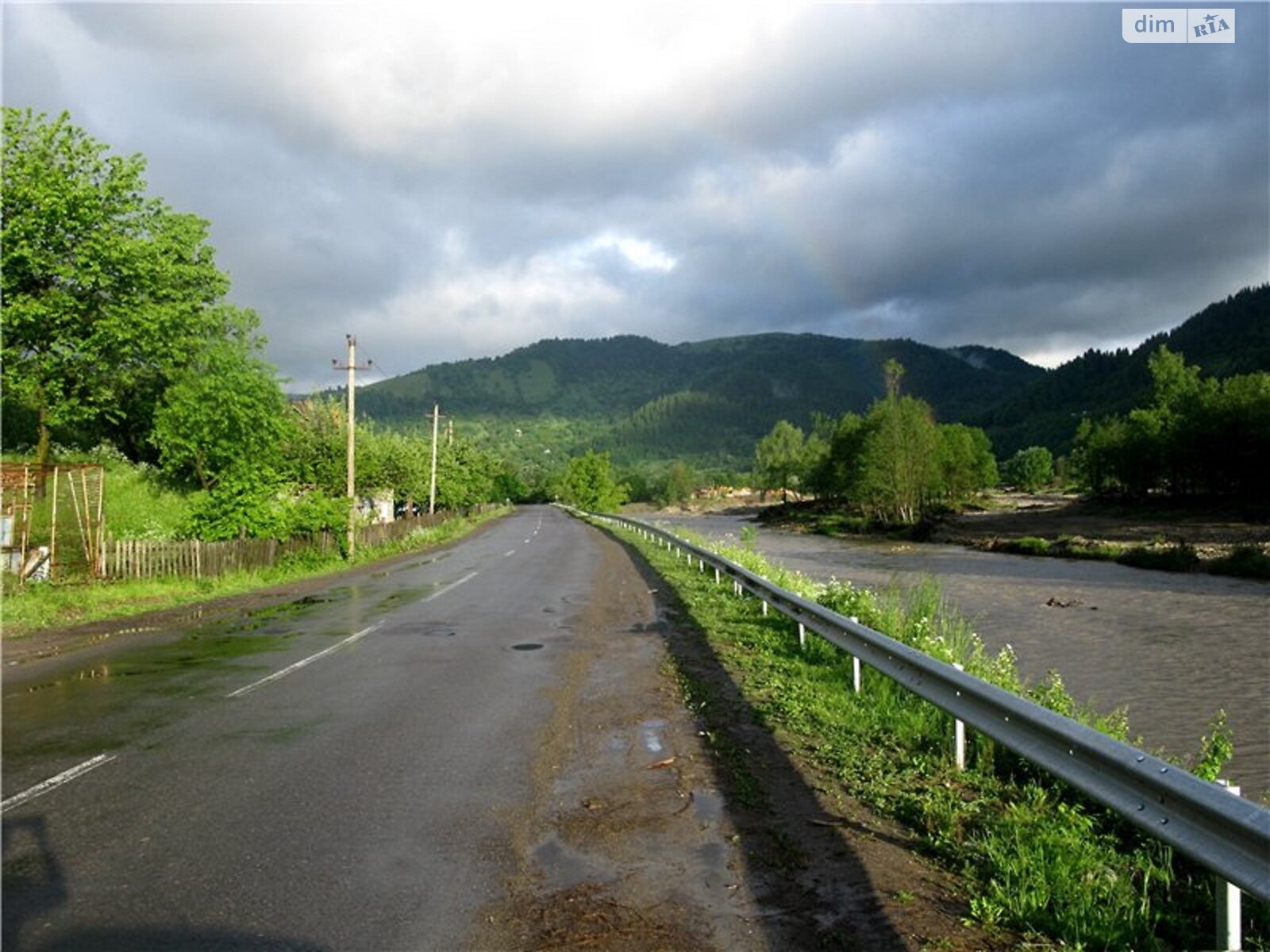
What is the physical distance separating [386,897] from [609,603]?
1363 cm

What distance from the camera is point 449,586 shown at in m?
21.8

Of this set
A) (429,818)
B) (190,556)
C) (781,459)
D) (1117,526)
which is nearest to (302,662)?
(429,818)

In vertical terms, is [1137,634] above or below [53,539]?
below

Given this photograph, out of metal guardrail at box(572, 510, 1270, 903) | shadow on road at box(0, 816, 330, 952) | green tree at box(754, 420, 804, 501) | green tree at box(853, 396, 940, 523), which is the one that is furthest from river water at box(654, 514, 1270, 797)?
green tree at box(754, 420, 804, 501)

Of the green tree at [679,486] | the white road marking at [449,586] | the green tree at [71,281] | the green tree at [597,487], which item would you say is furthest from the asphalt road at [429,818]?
the green tree at [679,486]

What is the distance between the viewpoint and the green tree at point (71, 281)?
27016 mm

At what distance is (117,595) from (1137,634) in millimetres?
22881

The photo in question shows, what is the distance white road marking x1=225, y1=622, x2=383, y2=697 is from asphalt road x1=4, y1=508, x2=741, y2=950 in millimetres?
65

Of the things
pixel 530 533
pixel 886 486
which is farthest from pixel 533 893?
pixel 886 486

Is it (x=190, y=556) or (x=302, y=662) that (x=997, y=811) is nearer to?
(x=302, y=662)

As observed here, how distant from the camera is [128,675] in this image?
418 inches

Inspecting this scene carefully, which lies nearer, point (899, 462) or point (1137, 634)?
point (1137, 634)

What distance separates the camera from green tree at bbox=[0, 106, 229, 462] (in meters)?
27.0

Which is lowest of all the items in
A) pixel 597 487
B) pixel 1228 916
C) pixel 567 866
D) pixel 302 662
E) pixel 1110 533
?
pixel 1110 533
